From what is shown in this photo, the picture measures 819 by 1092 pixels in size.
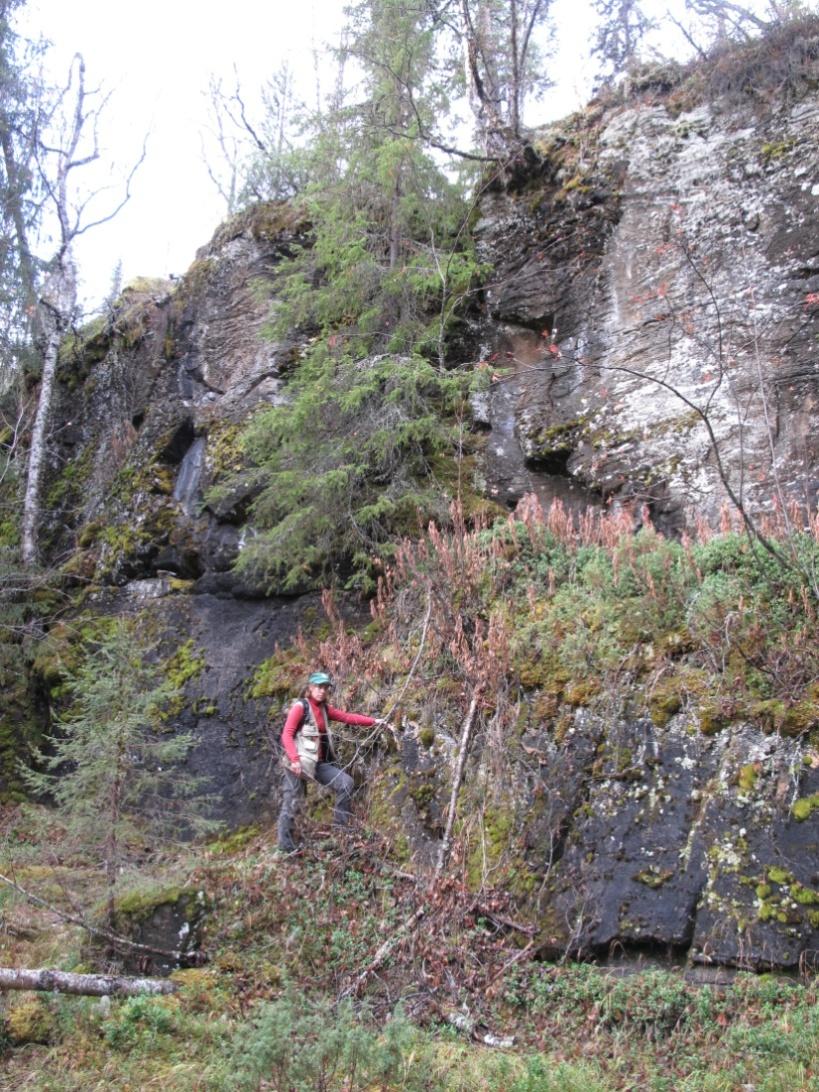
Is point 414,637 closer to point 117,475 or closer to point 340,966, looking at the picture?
point 340,966

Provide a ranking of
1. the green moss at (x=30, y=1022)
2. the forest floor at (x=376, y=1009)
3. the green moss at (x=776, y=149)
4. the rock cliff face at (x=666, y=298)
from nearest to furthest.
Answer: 1. the forest floor at (x=376, y=1009)
2. the green moss at (x=30, y=1022)
3. the rock cliff face at (x=666, y=298)
4. the green moss at (x=776, y=149)

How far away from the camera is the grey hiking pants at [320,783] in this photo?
7348 millimetres

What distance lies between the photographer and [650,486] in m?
9.72

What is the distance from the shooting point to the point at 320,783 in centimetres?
767

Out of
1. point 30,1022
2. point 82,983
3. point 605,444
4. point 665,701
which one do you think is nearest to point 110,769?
point 82,983

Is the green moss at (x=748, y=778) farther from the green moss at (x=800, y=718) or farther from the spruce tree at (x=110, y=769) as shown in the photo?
the spruce tree at (x=110, y=769)

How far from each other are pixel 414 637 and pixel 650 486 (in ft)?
11.1

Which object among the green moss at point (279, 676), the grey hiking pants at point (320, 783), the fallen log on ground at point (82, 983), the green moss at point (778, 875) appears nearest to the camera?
the fallen log on ground at point (82, 983)

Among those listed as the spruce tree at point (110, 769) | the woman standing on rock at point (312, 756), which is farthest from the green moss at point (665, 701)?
the spruce tree at point (110, 769)

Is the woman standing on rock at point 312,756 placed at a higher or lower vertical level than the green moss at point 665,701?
lower

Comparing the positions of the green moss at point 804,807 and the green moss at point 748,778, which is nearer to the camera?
the green moss at point 804,807

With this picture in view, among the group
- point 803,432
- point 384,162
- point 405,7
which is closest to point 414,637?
point 803,432

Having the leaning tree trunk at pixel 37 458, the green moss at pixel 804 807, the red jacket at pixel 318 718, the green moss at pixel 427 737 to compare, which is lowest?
the green moss at pixel 804 807

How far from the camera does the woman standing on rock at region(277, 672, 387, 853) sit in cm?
741
